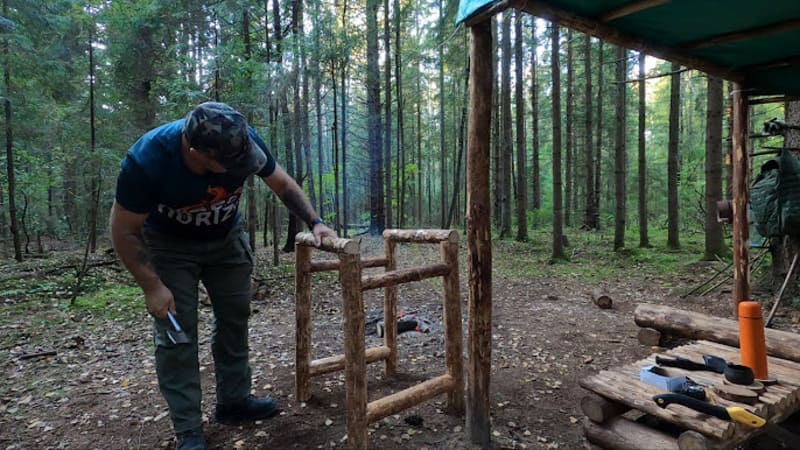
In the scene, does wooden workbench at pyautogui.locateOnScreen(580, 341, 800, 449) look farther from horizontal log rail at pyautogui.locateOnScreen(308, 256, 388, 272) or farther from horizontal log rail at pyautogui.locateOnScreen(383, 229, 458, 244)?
horizontal log rail at pyautogui.locateOnScreen(308, 256, 388, 272)

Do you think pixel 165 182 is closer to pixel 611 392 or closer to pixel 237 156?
pixel 237 156

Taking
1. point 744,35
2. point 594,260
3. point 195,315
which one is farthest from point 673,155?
point 195,315

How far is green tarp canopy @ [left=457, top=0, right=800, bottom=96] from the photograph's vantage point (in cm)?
243

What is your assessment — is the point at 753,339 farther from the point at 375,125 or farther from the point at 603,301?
the point at 375,125

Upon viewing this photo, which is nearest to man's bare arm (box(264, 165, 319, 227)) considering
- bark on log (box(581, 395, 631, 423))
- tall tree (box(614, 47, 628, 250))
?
bark on log (box(581, 395, 631, 423))

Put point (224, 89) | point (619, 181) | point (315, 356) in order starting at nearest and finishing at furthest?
point (315, 356) → point (224, 89) → point (619, 181)

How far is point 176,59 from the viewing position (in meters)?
8.27

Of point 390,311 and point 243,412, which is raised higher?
point 390,311

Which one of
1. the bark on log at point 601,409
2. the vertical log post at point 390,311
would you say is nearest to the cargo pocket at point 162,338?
the vertical log post at point 390,311

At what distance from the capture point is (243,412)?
272cm

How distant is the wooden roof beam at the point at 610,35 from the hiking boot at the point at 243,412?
278 cm

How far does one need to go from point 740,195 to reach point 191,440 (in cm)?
541

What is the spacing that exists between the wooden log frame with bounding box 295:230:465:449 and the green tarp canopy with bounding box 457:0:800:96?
148cm

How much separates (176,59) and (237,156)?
783 centimetres
